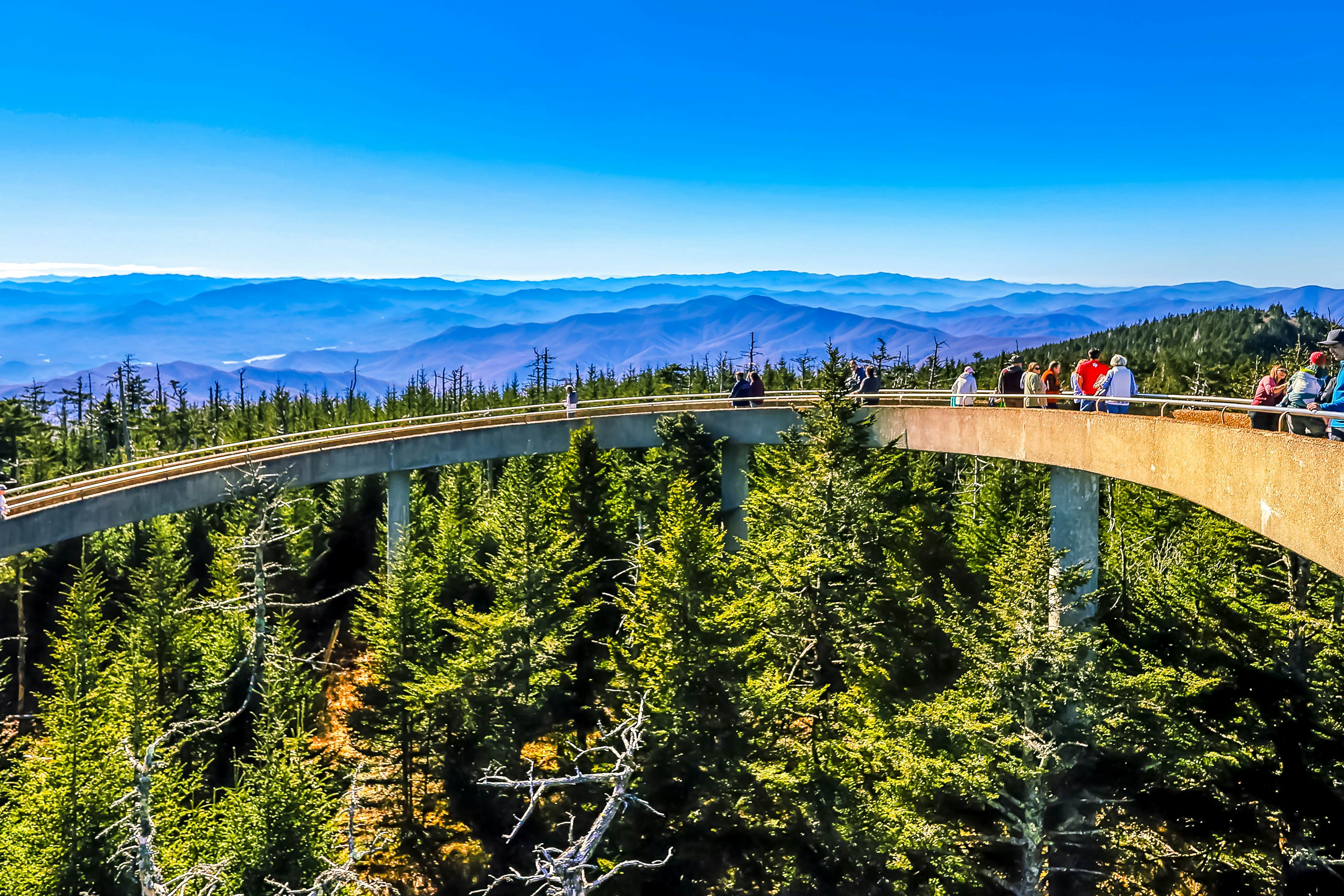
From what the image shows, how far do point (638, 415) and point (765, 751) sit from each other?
16.4m

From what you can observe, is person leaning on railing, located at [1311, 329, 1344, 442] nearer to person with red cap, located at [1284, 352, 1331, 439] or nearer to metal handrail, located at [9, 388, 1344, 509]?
person with red cap, located at [1284, 352, 1331, 439]

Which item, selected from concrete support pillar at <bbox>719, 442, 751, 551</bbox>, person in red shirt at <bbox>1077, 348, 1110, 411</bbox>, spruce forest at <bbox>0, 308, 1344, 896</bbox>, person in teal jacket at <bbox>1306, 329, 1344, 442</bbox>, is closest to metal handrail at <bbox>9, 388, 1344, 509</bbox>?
person in teal jacket at <bbox>1306, 329, 1344, 442</bbox>

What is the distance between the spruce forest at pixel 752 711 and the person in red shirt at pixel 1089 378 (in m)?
3.48

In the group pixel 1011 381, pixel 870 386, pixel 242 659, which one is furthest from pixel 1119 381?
pixel 242 659

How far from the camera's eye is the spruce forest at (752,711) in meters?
17.5

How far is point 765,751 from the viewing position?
20.3 metres

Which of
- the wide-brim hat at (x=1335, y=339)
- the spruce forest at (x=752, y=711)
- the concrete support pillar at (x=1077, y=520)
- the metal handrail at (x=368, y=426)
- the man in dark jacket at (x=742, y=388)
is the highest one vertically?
the wide-brim hat at (x=1335, y=339)

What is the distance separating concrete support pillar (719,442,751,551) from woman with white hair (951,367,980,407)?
36.1ft

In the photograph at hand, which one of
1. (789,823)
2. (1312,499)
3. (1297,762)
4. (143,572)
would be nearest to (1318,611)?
(1297,762)

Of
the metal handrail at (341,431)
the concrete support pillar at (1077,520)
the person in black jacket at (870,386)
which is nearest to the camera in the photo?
the concrete support pillar at (1077,520)

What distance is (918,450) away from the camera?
93.4ft

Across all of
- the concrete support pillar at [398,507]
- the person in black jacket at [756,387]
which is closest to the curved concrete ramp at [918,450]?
the person in black jacket at [756,387]

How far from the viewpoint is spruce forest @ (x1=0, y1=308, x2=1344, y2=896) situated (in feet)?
57.4

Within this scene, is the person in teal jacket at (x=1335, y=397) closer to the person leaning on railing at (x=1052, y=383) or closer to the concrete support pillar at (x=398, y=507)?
the person leaning on railing at (x=1052, y=383)
